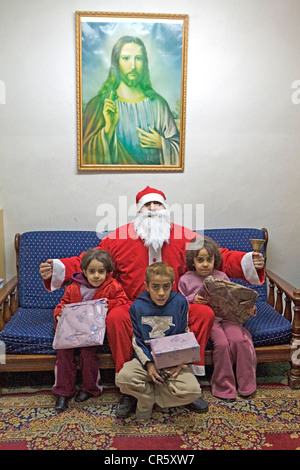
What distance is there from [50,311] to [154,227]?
96cm

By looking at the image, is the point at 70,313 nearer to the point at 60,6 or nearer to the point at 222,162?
the point at 222,162

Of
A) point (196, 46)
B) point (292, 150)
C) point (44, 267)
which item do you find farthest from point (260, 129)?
point (44, 267)

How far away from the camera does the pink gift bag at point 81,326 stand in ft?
8.41

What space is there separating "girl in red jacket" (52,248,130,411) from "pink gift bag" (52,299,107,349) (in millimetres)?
70

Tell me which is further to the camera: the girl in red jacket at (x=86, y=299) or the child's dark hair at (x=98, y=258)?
the child's dark hair at (x=98, y=258)

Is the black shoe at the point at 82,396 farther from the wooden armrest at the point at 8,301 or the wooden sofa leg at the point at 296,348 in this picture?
the wooden sofa leg at the point at 296,348

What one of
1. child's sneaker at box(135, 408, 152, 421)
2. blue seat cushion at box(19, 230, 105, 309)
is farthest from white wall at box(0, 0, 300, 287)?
child's sneaker at box(135, 408, 152, 421)

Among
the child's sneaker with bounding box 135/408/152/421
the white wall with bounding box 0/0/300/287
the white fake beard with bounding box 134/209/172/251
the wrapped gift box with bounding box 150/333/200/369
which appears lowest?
the child's sneaker with bounding box 135/408/152/421

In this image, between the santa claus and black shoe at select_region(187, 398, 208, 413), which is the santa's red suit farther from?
black shoe at select_region(187, 398, 208, 413)

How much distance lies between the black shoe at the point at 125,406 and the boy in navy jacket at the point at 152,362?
6 centimetres

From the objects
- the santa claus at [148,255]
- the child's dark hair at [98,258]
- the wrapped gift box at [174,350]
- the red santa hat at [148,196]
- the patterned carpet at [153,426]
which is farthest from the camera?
the red santa hat at [148,196]

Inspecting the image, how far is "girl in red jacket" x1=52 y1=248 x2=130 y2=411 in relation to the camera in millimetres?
2611

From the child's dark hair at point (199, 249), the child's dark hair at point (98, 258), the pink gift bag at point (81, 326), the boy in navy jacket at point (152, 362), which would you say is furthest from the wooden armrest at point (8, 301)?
the child's dark hair at point (199, 249)

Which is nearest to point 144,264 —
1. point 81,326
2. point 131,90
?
point 81,326
